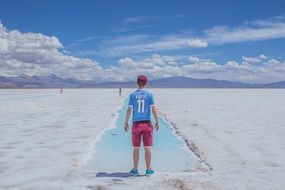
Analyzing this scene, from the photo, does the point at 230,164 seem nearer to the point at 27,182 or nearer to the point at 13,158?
the point at 27,182

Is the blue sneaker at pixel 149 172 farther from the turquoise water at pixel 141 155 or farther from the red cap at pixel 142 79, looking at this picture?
the red cap at pixel 142 79

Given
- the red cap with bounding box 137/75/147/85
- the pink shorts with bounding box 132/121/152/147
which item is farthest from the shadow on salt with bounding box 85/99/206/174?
the red cap with bounding box 137/75/147/85

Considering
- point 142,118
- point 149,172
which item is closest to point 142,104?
point 142,118

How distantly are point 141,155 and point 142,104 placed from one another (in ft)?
8.38

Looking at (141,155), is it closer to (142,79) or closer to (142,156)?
(142,156)

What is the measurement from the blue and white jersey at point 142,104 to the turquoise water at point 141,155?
1182mm

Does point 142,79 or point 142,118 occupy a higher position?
point 142,79

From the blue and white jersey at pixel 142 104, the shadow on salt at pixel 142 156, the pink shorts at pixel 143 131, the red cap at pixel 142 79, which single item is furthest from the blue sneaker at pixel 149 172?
the red cap at pixel 142 79

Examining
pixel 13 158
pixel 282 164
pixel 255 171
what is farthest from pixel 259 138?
pixel 13 158

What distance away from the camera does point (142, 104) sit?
7.77 m

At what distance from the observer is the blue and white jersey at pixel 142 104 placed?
775 centimetres

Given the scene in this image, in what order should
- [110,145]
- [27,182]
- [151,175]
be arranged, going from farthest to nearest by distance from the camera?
[110,145] < [151,175] < [27,182]

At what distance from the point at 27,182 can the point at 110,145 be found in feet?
15.5

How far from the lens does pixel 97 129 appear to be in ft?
51.6
